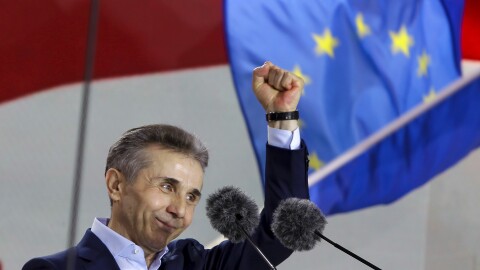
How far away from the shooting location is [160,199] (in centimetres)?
162

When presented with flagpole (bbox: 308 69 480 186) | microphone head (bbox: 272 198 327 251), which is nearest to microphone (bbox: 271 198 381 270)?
microphone head (bbox: 272 198 327 251)

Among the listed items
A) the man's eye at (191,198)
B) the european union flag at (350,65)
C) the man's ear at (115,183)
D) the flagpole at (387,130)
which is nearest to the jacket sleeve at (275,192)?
the man's eye at (191,198)

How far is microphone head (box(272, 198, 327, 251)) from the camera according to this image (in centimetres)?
148

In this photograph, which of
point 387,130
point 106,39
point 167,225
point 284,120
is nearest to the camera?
point 167,225

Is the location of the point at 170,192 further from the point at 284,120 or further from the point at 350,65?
the point at 350,65

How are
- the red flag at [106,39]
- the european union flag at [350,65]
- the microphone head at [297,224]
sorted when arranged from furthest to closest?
the european union flag at [350,65] < the red flag at [106,39] < the microphone head at [297,224]

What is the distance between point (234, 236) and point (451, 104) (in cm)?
247

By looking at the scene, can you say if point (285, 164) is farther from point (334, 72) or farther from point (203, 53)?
point (334, 72)

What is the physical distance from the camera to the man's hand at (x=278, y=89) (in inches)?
67.2

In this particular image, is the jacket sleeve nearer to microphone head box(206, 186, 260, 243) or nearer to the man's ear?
microphone head box(206, 186, 260, 243)

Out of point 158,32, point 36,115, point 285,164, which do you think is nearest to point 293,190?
point 285,164

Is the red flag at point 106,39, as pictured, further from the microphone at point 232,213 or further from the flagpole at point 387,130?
the microphone at point 232,213

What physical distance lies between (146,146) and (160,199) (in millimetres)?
103

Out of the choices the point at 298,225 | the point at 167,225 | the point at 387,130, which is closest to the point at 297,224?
the point at 298,225
